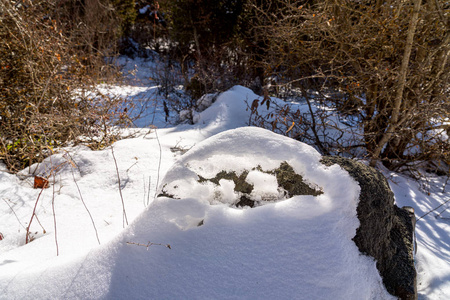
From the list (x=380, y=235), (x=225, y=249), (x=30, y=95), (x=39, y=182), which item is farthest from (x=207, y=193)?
(x=30, y=95)

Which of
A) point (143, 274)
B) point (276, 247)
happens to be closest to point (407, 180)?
point (276, 247)

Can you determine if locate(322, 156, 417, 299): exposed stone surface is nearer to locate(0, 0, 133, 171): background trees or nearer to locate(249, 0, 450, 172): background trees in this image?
locate(249, 0, 450, 172): background trees

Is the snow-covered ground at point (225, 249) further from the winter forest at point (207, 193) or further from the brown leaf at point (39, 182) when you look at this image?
the brown leaf at point (39, 182)

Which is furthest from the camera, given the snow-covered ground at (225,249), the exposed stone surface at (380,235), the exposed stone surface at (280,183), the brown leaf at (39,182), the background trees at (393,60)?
the background trees at (393,60)

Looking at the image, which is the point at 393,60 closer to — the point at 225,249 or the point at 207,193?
the point at 207,193

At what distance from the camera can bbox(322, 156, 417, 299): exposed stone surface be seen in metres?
1.33

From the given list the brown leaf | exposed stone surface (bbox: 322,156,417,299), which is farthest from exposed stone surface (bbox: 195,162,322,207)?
the brown leaf

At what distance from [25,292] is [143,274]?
1.63ft

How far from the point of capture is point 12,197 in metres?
2.38

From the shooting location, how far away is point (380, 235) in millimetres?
1420

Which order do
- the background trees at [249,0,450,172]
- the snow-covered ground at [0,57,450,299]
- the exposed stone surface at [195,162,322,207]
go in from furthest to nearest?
the background trees at [249,0,450,172], the exposed stone surface at [195,162,322,207], the snow-covered ground at [0,57,450,299]

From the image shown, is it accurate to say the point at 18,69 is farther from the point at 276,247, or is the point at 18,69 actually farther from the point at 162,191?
the point at 276,247

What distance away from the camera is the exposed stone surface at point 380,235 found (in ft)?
4.35

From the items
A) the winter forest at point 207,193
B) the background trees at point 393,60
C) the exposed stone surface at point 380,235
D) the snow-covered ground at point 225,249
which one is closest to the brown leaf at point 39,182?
the winter forest at point 207,193
